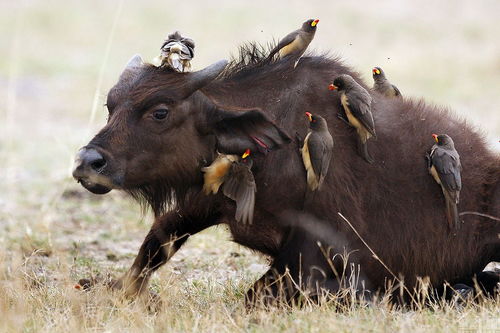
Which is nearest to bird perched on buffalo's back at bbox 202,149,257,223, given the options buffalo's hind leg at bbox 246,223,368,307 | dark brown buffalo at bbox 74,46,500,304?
dark brown buffalo at bbox 74,46,500,304

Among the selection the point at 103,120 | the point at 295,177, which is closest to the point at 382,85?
the point at 295,177

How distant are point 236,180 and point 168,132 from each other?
0.58m

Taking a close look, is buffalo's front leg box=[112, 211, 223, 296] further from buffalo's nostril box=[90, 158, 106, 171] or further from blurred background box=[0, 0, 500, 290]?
blurred background box=[0, 0, 500, 290]

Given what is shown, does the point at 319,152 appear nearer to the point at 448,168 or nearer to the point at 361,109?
the point at 361,109

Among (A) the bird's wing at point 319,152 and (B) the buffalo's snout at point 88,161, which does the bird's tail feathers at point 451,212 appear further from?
(B) the buffalo's snout at point 88,161

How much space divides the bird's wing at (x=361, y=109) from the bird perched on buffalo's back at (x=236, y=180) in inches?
32.0

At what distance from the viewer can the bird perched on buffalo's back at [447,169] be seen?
657 cm

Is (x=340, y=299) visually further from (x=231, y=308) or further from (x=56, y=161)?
(x=56, y=161)

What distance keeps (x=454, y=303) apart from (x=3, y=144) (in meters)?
11.3

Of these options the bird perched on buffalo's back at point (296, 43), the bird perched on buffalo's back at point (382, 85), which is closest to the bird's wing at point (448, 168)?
the bird perched on buffalo's back at point (382, 85)

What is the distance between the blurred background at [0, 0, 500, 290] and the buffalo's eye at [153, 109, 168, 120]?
1836 mm

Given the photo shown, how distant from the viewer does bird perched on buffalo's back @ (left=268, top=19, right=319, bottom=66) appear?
696cm

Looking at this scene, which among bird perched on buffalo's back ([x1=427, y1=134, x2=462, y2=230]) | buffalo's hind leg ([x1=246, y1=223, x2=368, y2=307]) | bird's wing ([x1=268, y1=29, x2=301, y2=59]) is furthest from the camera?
bird's wing ([x1=268, y1=29, x2=301, y2=59])

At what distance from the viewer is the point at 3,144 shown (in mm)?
16047
